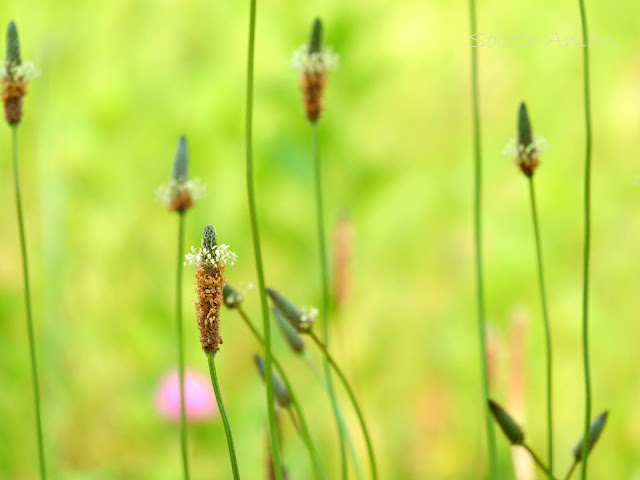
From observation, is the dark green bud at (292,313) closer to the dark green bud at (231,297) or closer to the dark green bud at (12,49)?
the dark green bud at (231,297)

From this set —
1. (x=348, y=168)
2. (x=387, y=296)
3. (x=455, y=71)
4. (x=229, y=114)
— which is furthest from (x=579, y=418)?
(x=455, y=71)

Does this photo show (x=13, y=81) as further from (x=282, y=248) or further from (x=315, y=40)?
(x=282, y=248)

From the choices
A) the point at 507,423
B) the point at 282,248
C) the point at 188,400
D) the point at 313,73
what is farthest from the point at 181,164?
the point at 282,248

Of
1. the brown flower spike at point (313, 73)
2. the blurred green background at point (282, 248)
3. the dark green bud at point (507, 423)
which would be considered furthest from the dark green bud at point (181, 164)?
the blurred green background at point (282, 248)

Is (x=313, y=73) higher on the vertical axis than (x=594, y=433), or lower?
higher

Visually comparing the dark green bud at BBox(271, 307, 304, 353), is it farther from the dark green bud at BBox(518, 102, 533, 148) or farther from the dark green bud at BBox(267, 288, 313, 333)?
the dark green bud at BBox(518, 102, 533, 148)

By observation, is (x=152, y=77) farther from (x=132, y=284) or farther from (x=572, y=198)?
(x=572, y=198)
